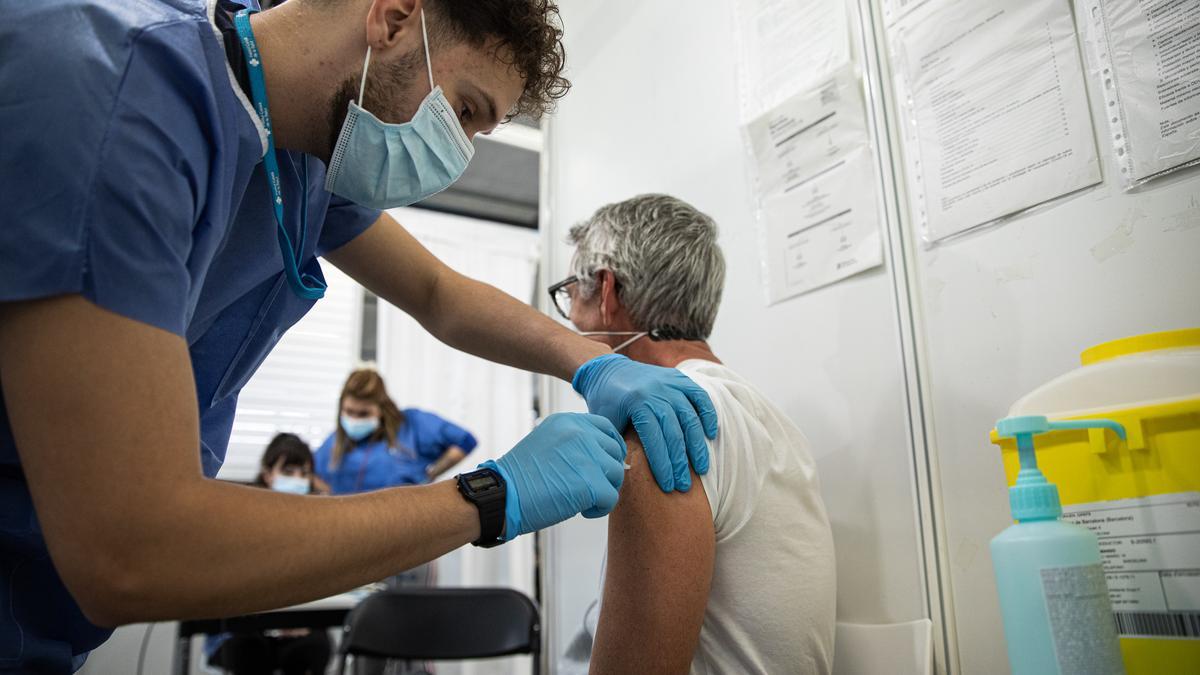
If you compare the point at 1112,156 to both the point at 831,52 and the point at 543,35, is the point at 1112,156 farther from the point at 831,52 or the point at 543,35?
the point at 543,35

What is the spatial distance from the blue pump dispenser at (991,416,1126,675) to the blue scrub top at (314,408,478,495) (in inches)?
114

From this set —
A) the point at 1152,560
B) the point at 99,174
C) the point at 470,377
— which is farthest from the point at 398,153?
the point at 470,377

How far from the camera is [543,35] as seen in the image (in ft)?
3.13

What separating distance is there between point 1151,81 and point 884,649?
0.86 meters

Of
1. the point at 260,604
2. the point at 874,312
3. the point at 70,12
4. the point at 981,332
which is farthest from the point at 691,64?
the point at 260,604

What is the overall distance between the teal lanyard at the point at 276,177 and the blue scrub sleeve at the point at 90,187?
0.17m

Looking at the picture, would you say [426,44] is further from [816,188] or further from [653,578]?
[816,188]

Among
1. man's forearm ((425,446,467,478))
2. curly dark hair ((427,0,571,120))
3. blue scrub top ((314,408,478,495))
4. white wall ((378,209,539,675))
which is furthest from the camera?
white wall ((378,209,539,675))

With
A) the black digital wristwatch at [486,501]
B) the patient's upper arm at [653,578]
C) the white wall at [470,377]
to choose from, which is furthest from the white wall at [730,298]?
the white wall at [470,377]

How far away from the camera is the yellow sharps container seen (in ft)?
2.39

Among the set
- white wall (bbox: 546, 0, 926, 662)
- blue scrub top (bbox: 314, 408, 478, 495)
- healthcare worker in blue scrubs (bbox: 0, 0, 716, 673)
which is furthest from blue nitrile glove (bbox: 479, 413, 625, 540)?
blue scrub top (bbox: 314, 408, 478, 495)

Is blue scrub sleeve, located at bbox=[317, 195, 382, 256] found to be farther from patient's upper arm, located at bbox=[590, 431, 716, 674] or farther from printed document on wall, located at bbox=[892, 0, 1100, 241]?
printed document on wall, located at bbox=[892, 0, 1100, 241]

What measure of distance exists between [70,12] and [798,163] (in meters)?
1.18

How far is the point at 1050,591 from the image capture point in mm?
680
